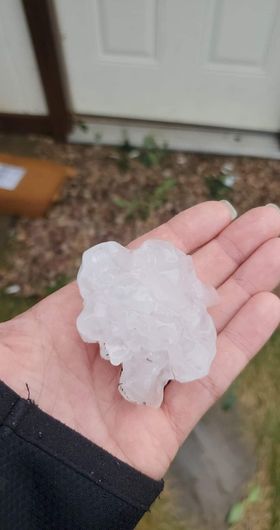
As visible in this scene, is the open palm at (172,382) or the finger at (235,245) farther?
the finger at (235,245)

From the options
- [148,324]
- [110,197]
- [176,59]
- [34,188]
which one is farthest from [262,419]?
[176,59]

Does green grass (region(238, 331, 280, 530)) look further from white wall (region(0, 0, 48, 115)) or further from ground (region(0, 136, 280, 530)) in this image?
white wall (region(0, 0, 48, 115))

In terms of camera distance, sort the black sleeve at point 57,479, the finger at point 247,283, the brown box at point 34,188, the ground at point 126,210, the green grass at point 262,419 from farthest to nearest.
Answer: the brown box at point 34,188, the ground at point 126,210, the green grass at point 262,419, the finger at point 247,283, the black sleeve at point 57,479

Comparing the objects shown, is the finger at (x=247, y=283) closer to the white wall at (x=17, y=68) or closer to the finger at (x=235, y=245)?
the finger at (x=235, y=245)

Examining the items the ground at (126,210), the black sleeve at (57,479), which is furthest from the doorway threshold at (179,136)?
the black sleeve at (57,479)

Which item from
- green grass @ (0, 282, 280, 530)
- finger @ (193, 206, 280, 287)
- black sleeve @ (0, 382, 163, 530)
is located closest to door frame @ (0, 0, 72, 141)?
green grass @ (0, 282, 280, 530)

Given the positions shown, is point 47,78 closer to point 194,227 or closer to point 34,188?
point 34,188
